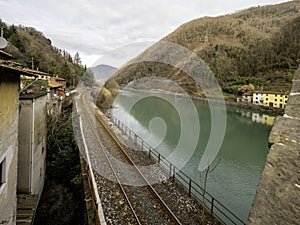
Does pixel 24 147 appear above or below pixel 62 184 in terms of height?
above

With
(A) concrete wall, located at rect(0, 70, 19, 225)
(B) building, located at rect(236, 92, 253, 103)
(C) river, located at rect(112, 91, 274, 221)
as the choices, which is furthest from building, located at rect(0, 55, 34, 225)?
(B) building, located at rect(236, 92, 253, 103)

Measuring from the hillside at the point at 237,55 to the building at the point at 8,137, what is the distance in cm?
2585

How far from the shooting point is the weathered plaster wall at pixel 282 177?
113 cm

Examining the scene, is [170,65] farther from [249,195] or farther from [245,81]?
[249,195]

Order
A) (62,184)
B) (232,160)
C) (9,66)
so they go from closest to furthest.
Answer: (9,66)
(62,184)
(232,160)

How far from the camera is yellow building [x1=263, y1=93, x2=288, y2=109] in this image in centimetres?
4064

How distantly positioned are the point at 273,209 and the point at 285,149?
1.13 ft

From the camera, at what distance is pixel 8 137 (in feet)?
14.9

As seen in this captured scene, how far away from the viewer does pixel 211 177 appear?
448 inches

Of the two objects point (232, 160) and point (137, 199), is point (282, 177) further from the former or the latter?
point (232, 160)

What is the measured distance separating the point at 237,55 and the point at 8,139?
296 feet

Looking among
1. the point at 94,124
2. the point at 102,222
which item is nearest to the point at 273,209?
the point at 102,222

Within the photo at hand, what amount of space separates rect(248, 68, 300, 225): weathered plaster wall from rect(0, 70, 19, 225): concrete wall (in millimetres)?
4353

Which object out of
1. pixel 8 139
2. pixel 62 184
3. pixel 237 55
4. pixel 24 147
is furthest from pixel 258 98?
pixel 8 139
